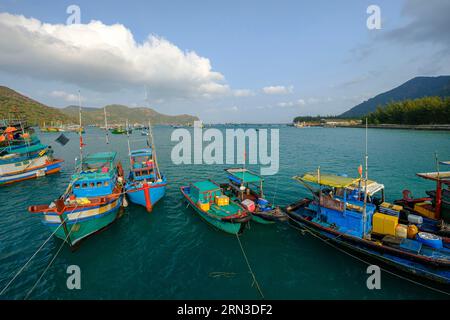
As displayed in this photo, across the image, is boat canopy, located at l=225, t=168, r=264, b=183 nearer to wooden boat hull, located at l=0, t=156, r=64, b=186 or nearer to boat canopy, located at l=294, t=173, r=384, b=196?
boat canopy, located at l=294, t=173, r=384, b=196

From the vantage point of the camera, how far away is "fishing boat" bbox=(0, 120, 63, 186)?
109 feet

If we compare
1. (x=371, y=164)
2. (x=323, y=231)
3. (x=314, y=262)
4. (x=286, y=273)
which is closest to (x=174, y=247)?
(x=286, y=273)

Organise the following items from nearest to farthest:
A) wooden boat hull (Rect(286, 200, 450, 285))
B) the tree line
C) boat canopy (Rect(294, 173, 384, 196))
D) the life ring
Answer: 1. wooden boat hull (Rect(286, 200, 450, 285))
2. the life ring
3. boat canopy (Rect(294, 173, 384, 196))
4. the tree line

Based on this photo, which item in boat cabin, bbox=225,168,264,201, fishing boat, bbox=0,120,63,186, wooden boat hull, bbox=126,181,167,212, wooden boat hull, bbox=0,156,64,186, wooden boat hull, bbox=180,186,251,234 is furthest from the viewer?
fishing boat, bbox=0,120,63,186

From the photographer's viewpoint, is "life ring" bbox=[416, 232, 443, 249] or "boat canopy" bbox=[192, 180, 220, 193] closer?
"life ring" bbox=[416, 232, 443, 249]

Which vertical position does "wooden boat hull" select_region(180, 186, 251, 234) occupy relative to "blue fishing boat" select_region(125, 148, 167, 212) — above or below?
below

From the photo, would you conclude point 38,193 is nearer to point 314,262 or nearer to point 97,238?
point 97,238

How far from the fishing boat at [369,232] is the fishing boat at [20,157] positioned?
45.2 meters

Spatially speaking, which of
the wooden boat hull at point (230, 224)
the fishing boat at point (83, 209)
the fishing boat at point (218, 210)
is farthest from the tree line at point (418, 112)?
the fishing boat at point (83, 209)

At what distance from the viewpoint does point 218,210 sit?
60.7 feet

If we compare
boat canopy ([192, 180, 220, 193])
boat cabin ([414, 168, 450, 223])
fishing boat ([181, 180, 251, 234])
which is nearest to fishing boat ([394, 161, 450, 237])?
boat cabin ([414, 168, 450, 223])

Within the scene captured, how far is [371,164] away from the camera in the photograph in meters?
43.2

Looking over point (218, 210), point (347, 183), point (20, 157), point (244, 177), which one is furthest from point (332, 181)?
point (20, 157)

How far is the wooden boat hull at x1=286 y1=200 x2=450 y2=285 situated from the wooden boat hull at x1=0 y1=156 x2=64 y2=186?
46.8 m
